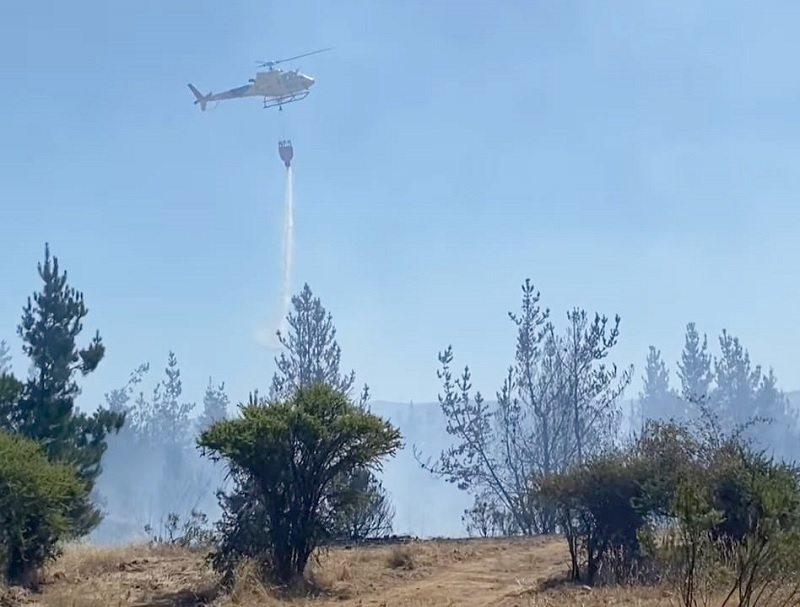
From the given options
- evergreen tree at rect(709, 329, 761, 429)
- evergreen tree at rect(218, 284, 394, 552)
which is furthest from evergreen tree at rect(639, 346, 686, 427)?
evergreen tree at rect(218, 284, 394, 552)

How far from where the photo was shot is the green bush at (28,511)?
13727 mm

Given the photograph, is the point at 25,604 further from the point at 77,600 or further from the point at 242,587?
the point at 242,587

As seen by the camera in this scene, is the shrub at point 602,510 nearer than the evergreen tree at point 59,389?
Yes

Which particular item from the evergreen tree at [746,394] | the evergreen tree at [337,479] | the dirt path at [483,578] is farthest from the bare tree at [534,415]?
the evergreen tree at [746,394]

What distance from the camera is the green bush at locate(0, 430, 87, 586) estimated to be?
13727 millimetres

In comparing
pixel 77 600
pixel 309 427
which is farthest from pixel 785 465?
pixel 77 600

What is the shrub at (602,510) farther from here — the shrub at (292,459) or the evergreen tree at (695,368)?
the evergreen tree at (695,368)

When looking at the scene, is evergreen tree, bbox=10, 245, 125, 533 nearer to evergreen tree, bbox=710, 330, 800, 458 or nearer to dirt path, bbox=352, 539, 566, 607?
dirt path, bbox=352, 539, 566, 607

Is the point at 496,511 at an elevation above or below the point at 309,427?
below

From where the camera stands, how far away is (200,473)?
104 meters

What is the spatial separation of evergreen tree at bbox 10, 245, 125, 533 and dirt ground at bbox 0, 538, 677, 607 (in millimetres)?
9286

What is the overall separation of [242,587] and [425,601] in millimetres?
2583

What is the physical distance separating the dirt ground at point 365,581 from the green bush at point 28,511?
1.54ft

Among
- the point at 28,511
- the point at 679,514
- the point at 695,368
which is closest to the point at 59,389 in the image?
the point at 28,511
